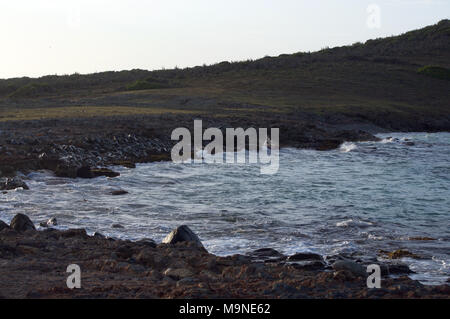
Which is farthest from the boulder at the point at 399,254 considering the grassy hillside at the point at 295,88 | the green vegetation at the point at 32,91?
the green vegetation at the point at 32,91

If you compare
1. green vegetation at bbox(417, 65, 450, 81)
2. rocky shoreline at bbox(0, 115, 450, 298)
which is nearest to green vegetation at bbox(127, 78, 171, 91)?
green vegetation at bbox(417, 65, 450, 81)

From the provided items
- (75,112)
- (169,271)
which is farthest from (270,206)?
(75,112)

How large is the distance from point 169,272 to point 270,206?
249 inches

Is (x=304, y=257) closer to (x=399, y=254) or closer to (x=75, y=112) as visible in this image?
(x=399, y=254)

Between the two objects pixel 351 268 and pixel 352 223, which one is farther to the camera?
pixel 352 223

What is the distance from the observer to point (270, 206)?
1350cm

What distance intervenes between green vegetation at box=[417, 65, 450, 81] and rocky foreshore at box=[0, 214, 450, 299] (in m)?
43.5

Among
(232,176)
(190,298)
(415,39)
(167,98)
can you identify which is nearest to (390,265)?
(190,298)

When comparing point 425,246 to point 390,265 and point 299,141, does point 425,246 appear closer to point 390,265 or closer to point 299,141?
point 390,265

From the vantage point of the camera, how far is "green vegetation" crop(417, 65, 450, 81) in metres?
48.8

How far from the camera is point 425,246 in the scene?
1008 centimetres

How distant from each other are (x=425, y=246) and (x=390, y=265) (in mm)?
1963

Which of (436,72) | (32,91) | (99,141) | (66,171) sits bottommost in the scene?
(66,171)

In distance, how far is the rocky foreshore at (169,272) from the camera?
649 centimetres
